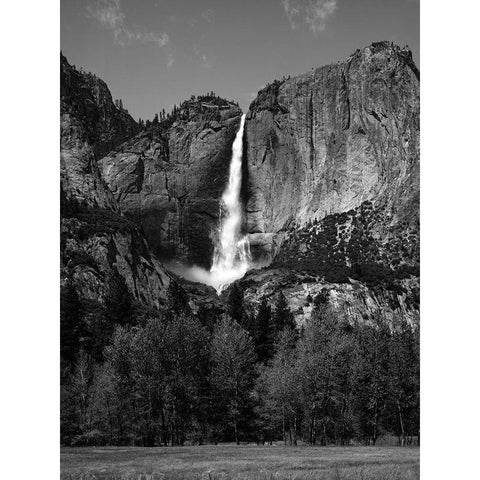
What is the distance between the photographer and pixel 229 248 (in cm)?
8681

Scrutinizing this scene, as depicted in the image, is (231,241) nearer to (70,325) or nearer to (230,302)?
(230,302)

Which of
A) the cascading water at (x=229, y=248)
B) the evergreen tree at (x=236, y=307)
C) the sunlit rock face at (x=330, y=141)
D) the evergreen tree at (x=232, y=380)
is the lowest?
the evergreen tree at (x=232, y=380)

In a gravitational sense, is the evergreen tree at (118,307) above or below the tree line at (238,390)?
above

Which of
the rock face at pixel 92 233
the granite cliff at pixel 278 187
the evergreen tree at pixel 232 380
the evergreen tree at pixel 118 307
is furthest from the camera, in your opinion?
the granite cliff at pixel 278 187

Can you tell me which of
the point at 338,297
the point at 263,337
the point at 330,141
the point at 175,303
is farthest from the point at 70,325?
the point at 330,141

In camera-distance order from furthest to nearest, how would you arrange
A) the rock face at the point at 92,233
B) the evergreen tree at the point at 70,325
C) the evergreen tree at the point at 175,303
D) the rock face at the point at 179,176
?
the rock face at the point at 179,176, the rock face at the point at 92,233, the evergreen tree at the point at 175,303, the evergreen tree at the point at 70,325

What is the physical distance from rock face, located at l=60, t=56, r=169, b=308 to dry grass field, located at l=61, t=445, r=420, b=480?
1260 inches

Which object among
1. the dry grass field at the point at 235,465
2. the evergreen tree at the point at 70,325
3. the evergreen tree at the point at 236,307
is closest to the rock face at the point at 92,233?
the evergreen tree at the point at 70,325

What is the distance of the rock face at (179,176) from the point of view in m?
87.1

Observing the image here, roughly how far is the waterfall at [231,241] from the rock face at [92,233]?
65.0 ft

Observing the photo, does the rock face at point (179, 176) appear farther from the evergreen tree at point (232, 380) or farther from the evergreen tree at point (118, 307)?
the evergreen tree at point (232, 380)

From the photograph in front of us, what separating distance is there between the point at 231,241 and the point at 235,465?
74.2 m

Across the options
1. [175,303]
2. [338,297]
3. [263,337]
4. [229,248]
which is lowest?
[263,337]
